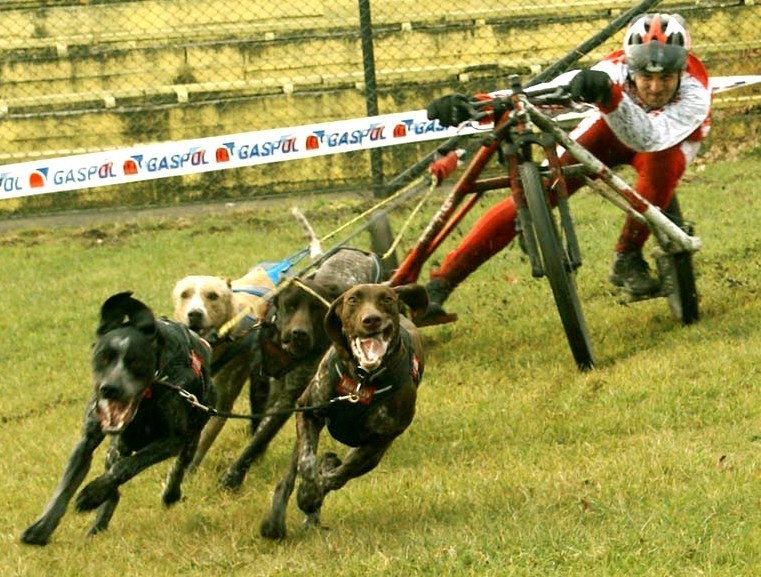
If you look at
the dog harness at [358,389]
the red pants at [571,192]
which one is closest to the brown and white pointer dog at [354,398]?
the dog harness at [358,389]

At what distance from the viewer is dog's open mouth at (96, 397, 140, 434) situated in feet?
19.0

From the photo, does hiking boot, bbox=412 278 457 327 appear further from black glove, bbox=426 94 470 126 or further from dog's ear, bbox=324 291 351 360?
dog's ear, bbox=324 291 351 360

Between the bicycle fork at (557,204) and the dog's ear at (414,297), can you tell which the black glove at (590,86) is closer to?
the bicycle fork at (557,204)

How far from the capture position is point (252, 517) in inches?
245

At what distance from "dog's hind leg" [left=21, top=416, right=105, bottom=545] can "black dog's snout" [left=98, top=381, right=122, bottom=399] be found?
0.27m

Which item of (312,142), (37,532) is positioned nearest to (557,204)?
(37,532)

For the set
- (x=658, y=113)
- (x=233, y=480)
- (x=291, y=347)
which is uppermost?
(x=658, y=113)

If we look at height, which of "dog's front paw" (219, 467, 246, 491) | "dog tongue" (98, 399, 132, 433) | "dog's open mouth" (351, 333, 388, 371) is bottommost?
"dog's front paw" (219, 467, 246, 491)

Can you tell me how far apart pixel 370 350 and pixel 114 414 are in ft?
3.29

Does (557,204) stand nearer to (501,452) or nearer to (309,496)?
(501,452)

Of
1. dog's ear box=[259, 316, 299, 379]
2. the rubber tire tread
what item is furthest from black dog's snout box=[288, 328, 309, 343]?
the rubber tire tread

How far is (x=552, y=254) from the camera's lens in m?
7.44

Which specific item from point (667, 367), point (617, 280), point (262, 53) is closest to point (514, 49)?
point (262, 53)

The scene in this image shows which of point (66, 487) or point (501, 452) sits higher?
point (66, 487)
